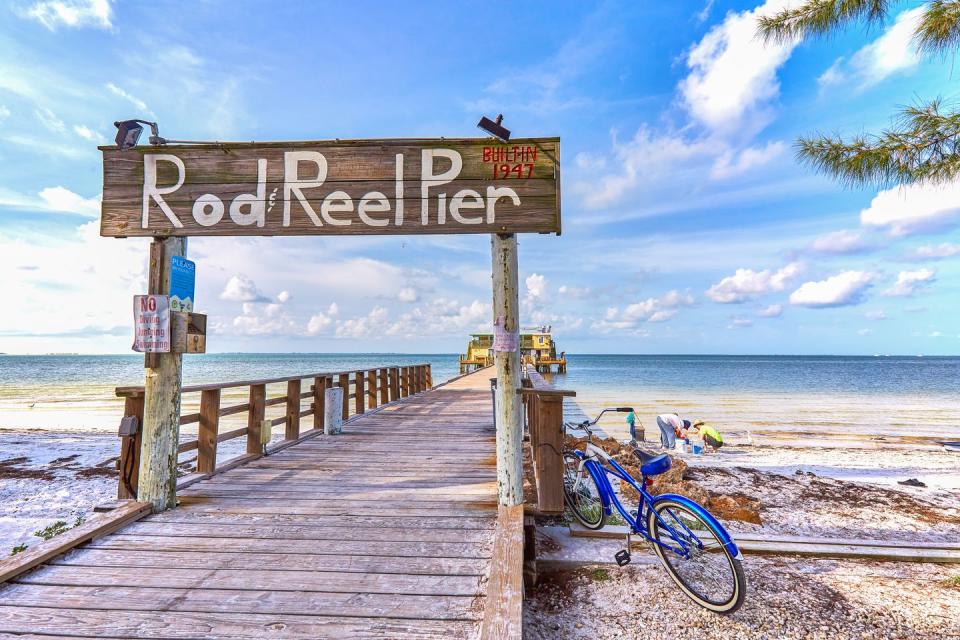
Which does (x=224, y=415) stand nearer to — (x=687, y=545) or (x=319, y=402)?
(x=319, y=402)

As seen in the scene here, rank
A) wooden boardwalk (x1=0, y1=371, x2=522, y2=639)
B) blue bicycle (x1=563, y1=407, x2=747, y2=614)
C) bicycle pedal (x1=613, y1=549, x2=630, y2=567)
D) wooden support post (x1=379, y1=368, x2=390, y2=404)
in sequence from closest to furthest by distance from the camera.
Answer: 1. wooden boardwalk (x1=0, y1=371, x2=522, y2=639)
2. blue bicycle (x1=563, y1=407, x2=747, y2=614)
3. bicycle pedal (x1=613, y1=549, x2=630, y2=567)
4. wooden support post (x1=379, y1=368, x2=390, y2=404)

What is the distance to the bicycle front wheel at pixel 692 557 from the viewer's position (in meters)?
3.19

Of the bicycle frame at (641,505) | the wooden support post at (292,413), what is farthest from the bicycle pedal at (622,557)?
the wooden support post at (292,413)

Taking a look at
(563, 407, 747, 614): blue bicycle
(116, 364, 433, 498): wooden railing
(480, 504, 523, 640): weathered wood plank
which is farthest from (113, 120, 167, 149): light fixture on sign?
(563, 407, 747, 614): blue bicycle

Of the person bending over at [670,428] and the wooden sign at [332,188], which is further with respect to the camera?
the person bending over at [670,428]

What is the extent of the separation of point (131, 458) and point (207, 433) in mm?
1008

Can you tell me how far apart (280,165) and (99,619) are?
11.2 ft

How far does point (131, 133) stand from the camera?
4188 mm

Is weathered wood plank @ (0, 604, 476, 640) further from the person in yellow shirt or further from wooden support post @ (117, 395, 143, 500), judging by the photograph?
the person in yellow shirt

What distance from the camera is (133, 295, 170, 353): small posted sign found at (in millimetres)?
3930

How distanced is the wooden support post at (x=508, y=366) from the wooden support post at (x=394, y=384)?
9.68 metres

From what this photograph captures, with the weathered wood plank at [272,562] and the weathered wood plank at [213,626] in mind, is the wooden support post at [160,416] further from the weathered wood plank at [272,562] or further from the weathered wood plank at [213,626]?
the weathered wood plank at [213,626]

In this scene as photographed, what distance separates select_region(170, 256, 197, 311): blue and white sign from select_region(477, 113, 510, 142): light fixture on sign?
2861mm

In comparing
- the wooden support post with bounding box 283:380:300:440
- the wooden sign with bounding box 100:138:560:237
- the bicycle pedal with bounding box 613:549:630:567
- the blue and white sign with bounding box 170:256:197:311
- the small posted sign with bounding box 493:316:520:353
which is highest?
the wooden sign with bounding box 100:138:560:237
